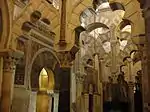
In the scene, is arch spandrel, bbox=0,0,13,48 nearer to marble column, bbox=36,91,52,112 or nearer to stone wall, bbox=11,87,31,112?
stone wall, bbox=11,87,31,112

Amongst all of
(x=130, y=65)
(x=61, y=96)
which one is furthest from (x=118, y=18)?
(x=61, y=96)

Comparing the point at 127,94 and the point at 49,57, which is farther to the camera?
the point at 127,94

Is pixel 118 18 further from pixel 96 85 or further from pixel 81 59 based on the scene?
pixel 96 85

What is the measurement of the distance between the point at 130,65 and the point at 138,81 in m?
2.53

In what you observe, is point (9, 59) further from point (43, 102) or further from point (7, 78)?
point (43, 102)

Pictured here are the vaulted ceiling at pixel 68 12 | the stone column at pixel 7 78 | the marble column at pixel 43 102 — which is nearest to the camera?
the vaulted ceiling at pixel 68 12

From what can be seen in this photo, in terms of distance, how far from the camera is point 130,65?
50.8 ft

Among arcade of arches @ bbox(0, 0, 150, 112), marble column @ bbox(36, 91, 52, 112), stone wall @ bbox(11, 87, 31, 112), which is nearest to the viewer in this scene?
arcade of arches @ bbox(0, 0, 150, 112)

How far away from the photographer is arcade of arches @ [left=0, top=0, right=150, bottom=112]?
6.41 meters

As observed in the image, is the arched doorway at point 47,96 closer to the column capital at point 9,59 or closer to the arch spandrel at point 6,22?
the column capital at point 9,59

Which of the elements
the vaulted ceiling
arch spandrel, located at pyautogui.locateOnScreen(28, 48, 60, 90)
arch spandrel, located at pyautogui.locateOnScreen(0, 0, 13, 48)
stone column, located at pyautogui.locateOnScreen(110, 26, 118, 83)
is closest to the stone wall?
arch spandrel, located at pyautogui.locateOnScreen(28, 48, 60, 90)

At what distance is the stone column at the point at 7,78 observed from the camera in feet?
24.6

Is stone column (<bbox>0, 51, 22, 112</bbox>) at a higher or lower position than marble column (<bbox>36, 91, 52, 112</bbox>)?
higher

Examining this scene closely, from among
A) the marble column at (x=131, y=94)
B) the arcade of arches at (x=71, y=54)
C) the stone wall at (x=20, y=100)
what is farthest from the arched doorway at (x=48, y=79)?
the marble column at (x=131, y=94)
